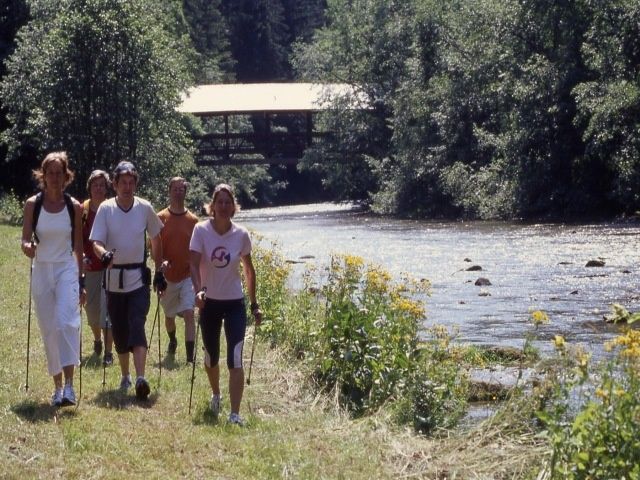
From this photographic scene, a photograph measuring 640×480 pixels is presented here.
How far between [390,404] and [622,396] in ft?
12.1

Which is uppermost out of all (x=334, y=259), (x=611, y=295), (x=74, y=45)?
(x=74, y=45)

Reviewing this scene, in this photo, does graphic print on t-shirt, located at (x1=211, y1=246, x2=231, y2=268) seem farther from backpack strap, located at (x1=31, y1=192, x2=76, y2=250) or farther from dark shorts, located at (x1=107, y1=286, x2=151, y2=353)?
dark shorts, located at (x1=107, y1=286, x2=151, y2=353)

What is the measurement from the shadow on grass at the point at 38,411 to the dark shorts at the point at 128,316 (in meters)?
1.07

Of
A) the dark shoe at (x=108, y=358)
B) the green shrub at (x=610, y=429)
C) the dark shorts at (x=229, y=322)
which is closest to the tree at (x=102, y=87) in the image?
the dark shoe at (x=108, y=358)

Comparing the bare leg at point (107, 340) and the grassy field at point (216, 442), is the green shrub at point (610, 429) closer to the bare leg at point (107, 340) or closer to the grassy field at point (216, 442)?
the grassy field at point (216, 442)

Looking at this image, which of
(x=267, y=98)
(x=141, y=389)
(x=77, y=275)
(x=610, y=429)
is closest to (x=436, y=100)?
(x=267, y=98)

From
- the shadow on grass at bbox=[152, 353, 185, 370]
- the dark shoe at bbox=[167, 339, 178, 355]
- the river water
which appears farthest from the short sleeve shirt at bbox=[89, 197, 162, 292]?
the river water

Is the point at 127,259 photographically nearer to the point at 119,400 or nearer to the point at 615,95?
the point at 119,400

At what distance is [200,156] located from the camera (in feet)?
190

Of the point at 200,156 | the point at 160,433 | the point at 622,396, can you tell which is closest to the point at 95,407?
the point at 160,433

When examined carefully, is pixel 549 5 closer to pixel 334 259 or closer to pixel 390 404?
pixel 334 259

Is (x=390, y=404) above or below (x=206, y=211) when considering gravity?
below

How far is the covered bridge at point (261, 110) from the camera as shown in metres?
55.9

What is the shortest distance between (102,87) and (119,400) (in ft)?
88.8
